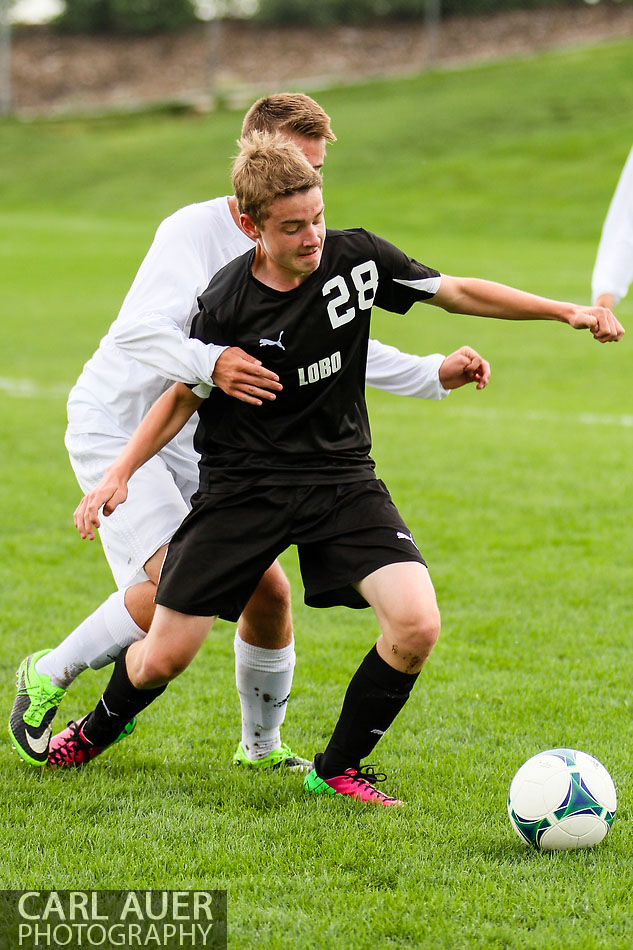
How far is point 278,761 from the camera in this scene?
Answer: 159 inches

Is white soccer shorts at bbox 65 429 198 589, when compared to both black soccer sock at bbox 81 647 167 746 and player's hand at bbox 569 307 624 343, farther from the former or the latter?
player's hand at bbox 569 307 624 343

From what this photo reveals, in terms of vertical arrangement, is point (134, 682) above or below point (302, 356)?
below

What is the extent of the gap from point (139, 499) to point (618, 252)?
205 centimetres

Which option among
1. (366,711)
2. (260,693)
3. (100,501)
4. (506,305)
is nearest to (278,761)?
(260,693)

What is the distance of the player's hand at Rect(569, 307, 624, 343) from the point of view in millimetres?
3754

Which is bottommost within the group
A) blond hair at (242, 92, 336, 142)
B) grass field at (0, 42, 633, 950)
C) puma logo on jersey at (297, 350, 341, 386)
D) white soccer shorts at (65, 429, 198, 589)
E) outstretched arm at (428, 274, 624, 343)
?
grass field at (0, 42, 633, 950)

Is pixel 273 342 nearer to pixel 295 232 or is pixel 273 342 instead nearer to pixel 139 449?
pixel 295 232

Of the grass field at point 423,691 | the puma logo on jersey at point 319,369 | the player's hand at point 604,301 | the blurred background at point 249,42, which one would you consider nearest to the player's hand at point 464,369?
the puma logo on jersey at point 319,369

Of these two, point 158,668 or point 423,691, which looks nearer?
point 158,668

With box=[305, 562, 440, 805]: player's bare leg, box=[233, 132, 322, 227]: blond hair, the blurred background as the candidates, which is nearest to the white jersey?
box=[233, 132, 322, 227]: blond hair

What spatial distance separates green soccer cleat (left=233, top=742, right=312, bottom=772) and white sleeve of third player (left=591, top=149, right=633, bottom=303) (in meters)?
2.03

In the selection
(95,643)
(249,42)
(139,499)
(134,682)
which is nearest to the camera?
(134,682)

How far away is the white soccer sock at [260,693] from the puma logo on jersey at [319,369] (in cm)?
104

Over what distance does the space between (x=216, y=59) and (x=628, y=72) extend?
71.8 feet
